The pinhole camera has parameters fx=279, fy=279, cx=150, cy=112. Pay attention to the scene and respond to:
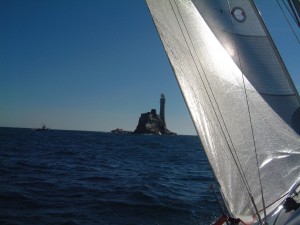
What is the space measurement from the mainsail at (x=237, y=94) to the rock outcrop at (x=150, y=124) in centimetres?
13121

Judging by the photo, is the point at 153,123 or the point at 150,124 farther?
the point at 153,123

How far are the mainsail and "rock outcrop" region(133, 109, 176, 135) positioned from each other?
430ft

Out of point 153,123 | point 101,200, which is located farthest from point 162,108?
point 101,200

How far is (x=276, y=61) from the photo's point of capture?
11.0 ft

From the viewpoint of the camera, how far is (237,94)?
11.1 ft

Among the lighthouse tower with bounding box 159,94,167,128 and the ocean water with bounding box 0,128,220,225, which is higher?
the lighthouse tower with bounding box 159,94,167,128

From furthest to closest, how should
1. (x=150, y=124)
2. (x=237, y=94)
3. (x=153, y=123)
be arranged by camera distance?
1. (x=153, y=123)
2. (x=150, y=124)
3. (x=237, y=94)

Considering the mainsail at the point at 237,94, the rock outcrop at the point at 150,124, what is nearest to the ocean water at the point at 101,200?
the mainsail at the point at 237,94

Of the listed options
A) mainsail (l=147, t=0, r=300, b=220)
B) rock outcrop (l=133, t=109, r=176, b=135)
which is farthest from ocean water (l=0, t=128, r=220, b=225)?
rock outcrop (l=133, t=109, r=176, b=135)

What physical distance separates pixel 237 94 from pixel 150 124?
133m

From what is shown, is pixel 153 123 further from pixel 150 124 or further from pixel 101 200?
pixel 101 200

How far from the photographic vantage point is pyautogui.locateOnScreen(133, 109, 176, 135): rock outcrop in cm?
13562

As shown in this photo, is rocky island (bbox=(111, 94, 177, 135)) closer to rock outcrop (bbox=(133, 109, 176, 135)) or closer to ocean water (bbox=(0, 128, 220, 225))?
rock outcrop (bbox=(133, 109, 176, 135))

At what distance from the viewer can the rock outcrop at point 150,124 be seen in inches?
5340
